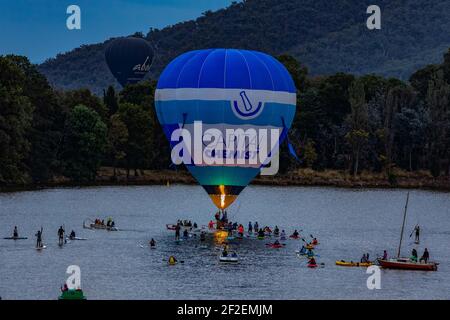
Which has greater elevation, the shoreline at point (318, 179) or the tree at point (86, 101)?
the tree at point (86, 101)

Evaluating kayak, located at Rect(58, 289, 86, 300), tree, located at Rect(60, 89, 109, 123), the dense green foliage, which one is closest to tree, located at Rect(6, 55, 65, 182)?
the dense green foliage

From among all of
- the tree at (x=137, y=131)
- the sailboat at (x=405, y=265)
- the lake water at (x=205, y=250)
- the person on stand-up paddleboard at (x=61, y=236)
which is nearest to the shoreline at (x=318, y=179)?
the tree at (x=137, y=131)

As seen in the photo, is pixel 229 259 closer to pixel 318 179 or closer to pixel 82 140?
pixel 82 140

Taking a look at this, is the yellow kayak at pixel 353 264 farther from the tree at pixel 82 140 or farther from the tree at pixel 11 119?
the tree at pixel 82 140
